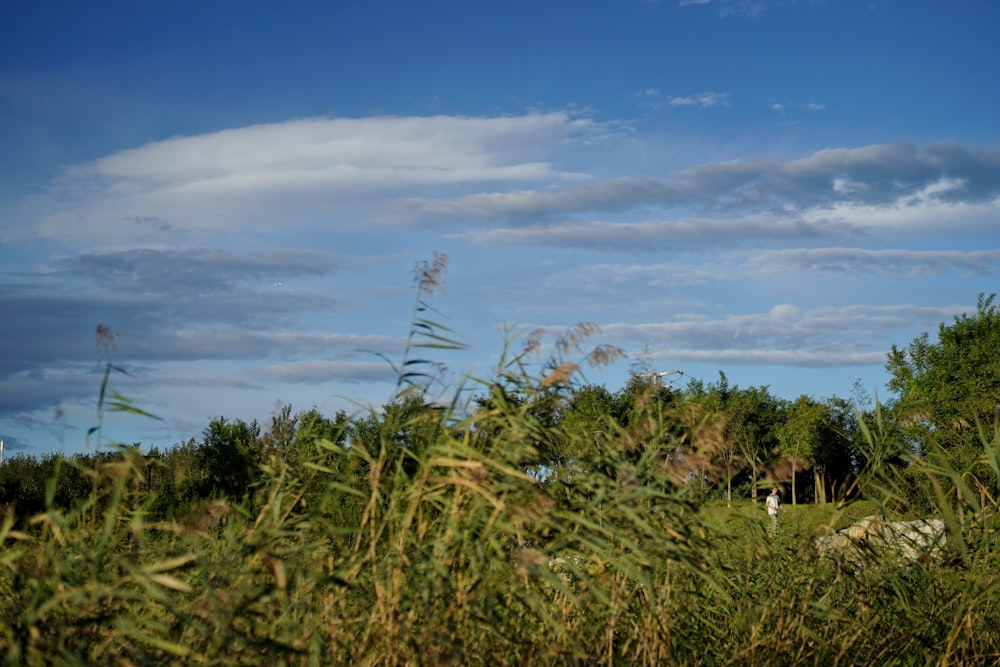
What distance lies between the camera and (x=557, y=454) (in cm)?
504

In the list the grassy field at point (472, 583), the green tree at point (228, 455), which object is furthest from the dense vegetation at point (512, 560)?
the green tree at point (228, 455)

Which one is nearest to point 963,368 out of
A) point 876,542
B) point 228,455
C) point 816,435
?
point 816,435

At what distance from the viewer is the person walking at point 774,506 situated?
6.06 meters

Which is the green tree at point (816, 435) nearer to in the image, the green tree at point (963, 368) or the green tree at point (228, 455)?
the green tree at point (963, 368)

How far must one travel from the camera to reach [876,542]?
6094 millimetres

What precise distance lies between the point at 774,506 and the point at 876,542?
0.66 meters

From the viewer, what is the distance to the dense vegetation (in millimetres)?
3836

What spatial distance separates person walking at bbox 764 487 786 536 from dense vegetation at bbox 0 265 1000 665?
0.27ft

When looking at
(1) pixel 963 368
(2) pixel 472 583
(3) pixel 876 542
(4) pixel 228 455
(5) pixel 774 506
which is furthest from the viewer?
(1) pixel 963 368

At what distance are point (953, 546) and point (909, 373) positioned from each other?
44.7m

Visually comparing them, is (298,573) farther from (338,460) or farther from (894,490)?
(894,490)

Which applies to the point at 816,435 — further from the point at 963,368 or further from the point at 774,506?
the point at 774,506

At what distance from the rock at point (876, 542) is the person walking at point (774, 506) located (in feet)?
1.10

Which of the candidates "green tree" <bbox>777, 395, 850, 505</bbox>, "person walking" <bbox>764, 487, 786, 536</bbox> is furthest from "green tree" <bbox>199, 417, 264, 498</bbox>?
"green tree" <bbox>777, 395, 850, 505</bbox>
